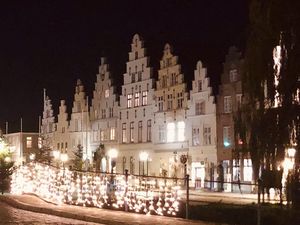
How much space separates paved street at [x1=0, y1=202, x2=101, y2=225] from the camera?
59.3 feet

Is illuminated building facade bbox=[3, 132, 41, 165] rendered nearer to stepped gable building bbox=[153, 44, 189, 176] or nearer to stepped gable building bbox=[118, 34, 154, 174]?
stepped gable building bbox=[118, 34, 154, 174]

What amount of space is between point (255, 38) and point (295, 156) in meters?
2.75

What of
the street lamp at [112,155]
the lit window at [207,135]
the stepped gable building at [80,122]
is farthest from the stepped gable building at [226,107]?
the stepped gable building at [80,122]

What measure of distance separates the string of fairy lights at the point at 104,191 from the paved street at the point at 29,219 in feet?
7.97

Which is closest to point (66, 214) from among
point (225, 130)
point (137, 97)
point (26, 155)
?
point (225, 130)

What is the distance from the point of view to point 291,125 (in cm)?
1327

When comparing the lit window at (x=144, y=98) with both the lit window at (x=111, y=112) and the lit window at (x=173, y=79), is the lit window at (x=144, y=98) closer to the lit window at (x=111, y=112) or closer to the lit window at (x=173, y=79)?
the lit window at (x=173, y=79)

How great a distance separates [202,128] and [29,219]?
34536 millimetres

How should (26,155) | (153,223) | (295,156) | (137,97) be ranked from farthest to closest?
(26,155) → (137,97) → (153,223) → (295,156)

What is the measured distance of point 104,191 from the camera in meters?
22.7

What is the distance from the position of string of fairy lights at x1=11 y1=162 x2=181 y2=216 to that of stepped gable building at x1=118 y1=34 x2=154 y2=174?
101 ft

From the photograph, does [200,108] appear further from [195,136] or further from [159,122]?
[159,122]

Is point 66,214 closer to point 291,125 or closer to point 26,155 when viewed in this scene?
point 291,125

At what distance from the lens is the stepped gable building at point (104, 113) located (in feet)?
210
